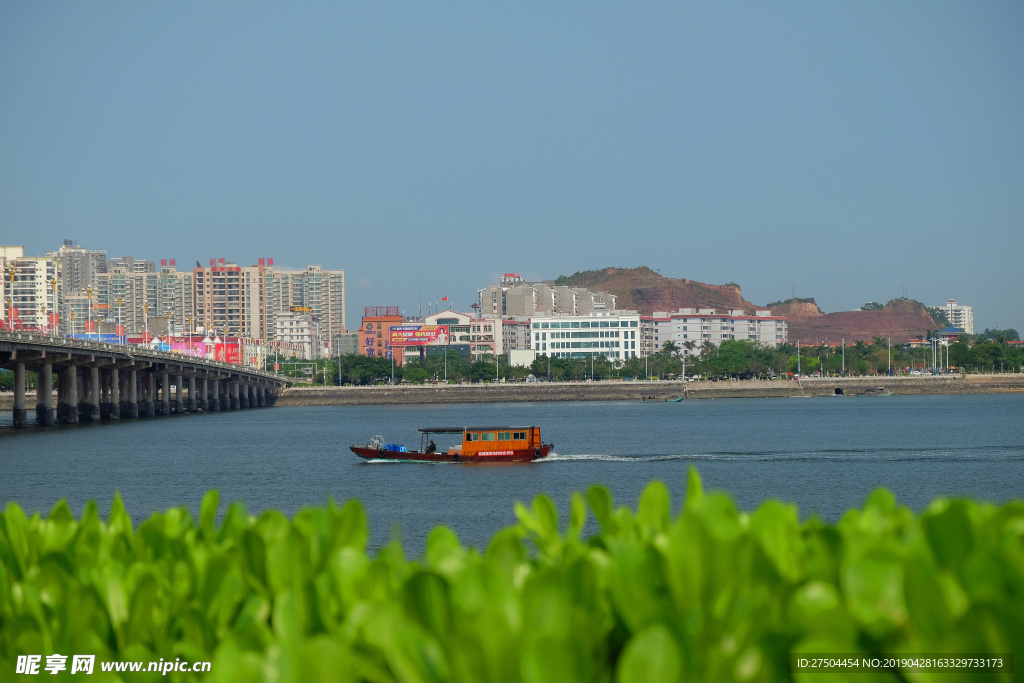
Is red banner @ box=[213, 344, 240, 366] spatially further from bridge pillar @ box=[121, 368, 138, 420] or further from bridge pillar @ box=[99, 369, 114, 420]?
bridge pillar @ box=[121, 368, 138, 420]

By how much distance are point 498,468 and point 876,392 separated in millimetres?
105599

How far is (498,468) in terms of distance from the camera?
1809 inches

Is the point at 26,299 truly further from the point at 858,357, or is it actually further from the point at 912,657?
the point at 912,657

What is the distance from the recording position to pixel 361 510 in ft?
15.1

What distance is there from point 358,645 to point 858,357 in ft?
584

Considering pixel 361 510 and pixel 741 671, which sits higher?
pixel 361 510

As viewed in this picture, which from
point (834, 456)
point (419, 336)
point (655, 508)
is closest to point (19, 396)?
point (834, 456)

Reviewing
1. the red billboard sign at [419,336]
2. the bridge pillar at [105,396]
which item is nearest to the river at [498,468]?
the bridge pillar at [105,396]

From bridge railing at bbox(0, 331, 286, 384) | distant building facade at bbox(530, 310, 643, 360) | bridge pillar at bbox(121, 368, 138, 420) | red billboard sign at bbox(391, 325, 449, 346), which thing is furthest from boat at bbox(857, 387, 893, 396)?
bridge pillar at bbox(121, 368, 138, 420)

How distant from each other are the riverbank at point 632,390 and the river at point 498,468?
5469cm

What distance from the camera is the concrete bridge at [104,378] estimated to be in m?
70.5

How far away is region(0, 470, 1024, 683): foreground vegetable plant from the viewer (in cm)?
320

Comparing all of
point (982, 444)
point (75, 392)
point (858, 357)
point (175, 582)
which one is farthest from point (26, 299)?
point (175, 582)

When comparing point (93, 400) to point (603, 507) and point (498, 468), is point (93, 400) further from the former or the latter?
point (603, 507)
